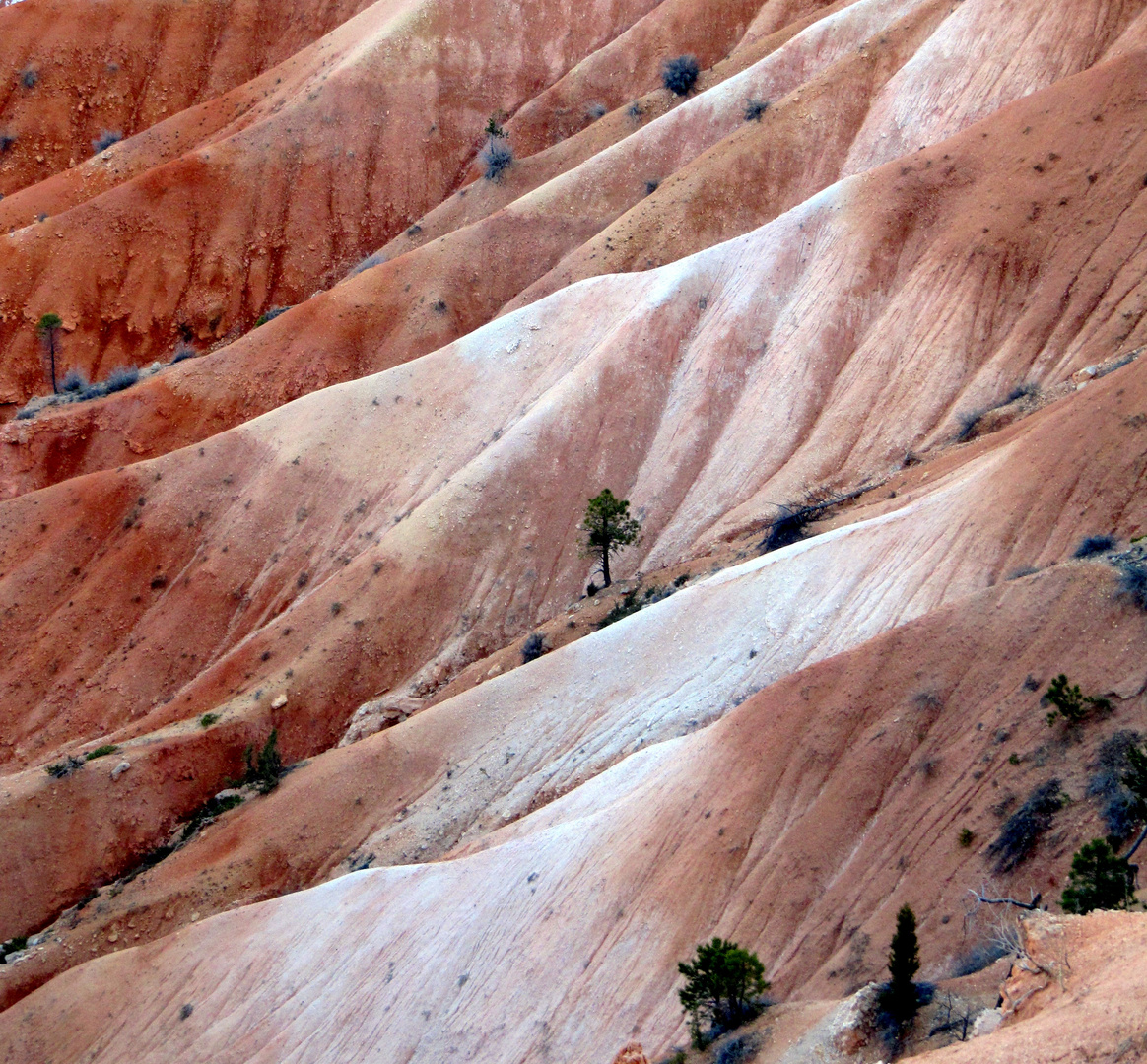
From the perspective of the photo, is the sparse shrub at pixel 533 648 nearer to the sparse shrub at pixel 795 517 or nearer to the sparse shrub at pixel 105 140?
the sparse shrub at pixel 795 517

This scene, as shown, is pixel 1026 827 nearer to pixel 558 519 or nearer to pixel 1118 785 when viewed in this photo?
pixel 1118 785

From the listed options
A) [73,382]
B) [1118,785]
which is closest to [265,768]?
[1118,785]

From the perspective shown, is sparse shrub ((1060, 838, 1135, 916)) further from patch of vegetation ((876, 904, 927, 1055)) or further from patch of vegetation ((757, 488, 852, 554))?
patch of vegetation ((757, 488, 852, 554))

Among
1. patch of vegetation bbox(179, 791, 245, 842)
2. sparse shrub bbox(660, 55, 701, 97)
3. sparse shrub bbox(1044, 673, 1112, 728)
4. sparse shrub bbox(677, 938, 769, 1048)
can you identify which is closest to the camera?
sparse shrub bbox(677, 938, 769, 1048)

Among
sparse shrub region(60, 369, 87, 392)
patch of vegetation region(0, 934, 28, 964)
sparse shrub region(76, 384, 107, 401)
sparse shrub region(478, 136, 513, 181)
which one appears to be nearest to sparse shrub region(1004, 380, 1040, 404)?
patch of vegetation region(0, 934, 28, 964)

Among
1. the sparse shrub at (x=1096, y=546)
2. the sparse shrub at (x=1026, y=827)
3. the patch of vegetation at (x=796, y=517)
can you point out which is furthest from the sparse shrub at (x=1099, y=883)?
the patch of vegetation at (x=796, y=517)

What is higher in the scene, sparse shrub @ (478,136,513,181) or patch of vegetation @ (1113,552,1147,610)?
sparse shrub @ (478,136,513,181)

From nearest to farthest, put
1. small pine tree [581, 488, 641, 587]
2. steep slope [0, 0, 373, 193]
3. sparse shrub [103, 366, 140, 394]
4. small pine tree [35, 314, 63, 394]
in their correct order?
small pine tree [581, 488, 641, 587]
sparse shrub [103, 366, 140, 394]
small pine tree [35, 314, 63, 394]
steep slope [0, 0, 373, 193]

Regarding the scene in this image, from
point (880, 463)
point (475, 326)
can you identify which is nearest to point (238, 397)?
point (475, 326)
